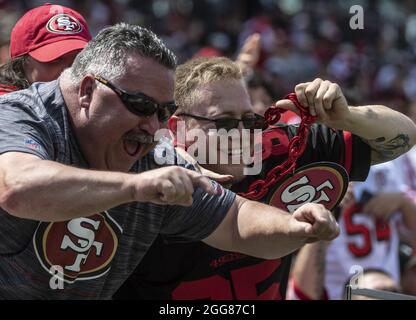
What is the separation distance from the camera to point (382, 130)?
3.99 metres

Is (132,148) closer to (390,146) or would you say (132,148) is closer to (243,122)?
(243,122)

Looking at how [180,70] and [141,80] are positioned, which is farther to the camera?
[180,70]

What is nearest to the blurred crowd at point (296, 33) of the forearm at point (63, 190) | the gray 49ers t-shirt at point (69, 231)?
the gray 49ers t-shirt at point (69, 231)

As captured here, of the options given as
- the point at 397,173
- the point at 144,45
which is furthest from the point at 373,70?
the point at 144,45

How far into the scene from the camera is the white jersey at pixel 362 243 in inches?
249

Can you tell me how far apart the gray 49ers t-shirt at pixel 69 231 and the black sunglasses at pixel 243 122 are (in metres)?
0.48

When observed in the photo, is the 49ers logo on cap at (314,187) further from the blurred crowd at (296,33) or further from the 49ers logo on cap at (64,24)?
the blurred crowd at (296,33)

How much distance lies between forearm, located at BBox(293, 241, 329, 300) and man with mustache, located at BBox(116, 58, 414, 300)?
141 cm

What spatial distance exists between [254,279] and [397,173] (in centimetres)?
284

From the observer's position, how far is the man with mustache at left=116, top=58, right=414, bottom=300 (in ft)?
13.1

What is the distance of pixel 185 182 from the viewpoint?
2668mm

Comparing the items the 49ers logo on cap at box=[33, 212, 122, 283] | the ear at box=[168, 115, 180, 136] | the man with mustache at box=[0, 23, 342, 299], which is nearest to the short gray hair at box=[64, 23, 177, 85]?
the man with mustache at box=[0, 23, 342, 299]

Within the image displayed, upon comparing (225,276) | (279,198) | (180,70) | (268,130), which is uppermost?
(180,70)

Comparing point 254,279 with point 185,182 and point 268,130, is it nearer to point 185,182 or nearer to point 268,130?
point 268,130
